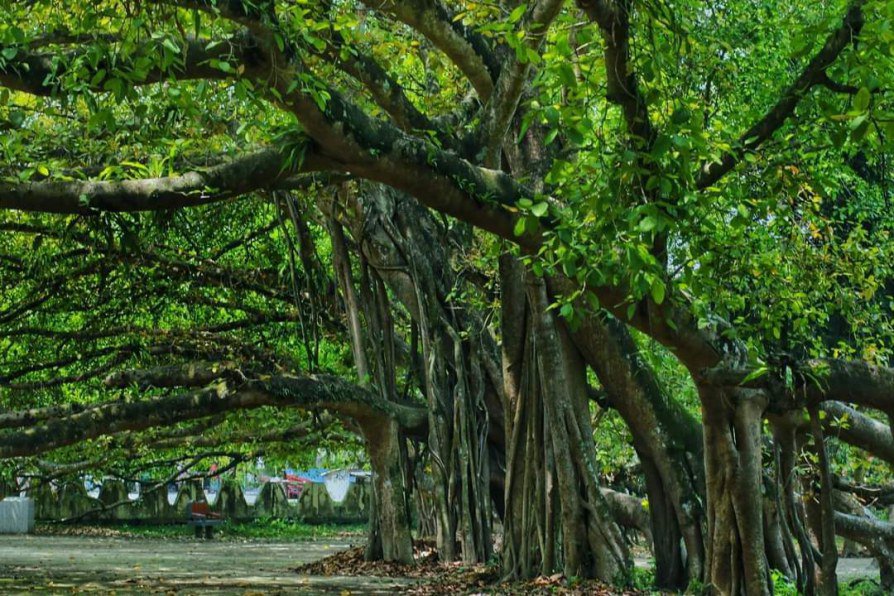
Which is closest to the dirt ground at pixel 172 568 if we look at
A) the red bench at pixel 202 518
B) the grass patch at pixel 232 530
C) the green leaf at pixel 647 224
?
the grass patch at pixel 232 530

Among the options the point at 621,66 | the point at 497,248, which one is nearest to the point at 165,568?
the point at 497,248

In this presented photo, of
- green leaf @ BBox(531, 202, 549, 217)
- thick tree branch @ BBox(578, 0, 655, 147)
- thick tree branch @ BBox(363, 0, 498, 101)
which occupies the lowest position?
green leaf @ BBox(531, 202, 549, 217)

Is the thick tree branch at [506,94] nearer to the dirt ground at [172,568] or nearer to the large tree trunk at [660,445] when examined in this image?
the large tree trunk at [660,445]

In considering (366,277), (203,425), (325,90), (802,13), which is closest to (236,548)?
(203,425)

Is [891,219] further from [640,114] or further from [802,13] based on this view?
[640,114]

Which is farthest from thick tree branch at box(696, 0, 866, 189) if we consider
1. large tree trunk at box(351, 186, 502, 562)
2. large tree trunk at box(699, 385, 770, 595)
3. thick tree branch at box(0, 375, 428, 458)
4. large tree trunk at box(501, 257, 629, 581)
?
thick tree branch at box(0, 375, 428, 458)

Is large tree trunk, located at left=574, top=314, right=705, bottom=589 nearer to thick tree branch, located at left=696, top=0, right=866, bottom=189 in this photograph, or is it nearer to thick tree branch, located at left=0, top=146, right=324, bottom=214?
thick tree branch, located at left=696, top=0, right=866, bottom=189

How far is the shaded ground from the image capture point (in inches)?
373

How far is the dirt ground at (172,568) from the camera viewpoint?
9.56 m

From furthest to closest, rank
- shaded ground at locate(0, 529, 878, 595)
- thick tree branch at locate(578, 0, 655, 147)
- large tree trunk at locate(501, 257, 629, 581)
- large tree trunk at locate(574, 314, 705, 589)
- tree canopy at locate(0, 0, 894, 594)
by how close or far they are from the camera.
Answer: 1. large tree trunk at locate(574, 314, 705, 589)
2. shaded ground at locate(0, 529, 878, 595)
3. large tree trunk at locate(501, 257, 629, 581)
4. tree canopy at locate(0, 0, 894, 594)
5. thick tree branch at locate(578, 0, 655, 147)

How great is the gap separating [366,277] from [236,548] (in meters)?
9.09

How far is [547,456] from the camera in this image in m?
9.70

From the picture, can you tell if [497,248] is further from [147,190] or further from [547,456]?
[547,456]

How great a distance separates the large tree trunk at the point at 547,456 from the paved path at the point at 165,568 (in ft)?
4.19
